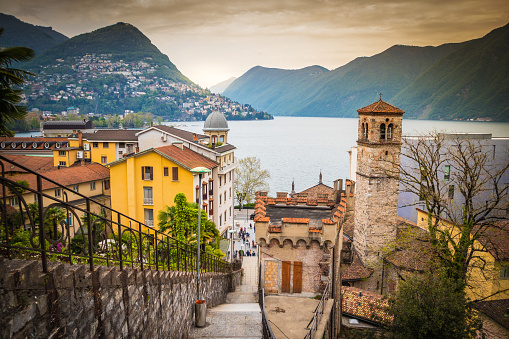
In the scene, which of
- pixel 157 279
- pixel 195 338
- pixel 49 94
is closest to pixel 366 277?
pixel 195 338

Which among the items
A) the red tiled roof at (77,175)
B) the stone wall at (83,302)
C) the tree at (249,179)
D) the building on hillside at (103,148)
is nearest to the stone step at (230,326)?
the stone wall at (83,302)

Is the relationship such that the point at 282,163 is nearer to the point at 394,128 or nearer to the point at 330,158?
the point at 330,158

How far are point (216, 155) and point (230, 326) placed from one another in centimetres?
2947

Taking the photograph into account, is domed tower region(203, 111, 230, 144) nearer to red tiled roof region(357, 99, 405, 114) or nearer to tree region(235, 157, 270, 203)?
tree region(235, 157, 270, 203)

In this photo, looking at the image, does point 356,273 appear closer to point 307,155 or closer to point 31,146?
point 31,146

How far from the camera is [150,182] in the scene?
1272 inches

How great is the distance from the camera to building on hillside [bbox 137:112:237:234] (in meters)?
40.3

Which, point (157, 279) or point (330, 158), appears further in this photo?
point (330, 158)

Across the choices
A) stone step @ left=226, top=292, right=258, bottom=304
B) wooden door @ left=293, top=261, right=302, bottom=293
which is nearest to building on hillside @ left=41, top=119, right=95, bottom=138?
stone step @ left=226, top=292, right=258, bottom=304

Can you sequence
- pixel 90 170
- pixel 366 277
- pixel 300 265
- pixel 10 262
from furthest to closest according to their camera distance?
pixel 90 170, pixel 366 277, pixel 300 265, pixel 10 262

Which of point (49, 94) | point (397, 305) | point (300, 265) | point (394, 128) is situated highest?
point (49, 94)

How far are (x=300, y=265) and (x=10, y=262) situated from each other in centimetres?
1519

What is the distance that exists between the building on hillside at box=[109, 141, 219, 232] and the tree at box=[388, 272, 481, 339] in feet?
64.5

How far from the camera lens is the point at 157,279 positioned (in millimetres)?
8383
